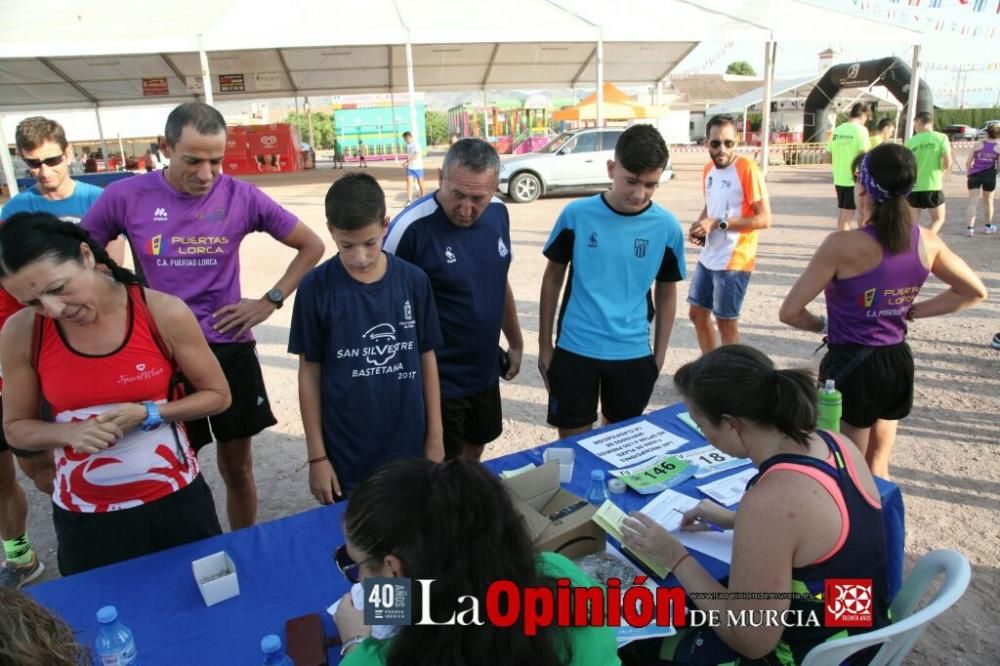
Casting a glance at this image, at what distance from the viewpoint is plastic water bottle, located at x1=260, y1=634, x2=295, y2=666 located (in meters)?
1.36

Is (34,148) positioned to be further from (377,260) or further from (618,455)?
(618,455)

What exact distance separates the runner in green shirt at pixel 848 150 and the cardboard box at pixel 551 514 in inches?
310

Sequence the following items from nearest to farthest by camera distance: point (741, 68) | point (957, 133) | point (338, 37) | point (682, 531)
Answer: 1. point (682, 531)
2. point (338, 37)
3. point (957, 133)
4. point (741, 68)

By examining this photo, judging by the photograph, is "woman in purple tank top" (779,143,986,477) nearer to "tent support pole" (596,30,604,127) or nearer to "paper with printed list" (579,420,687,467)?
"paper with printed list" (579,420,687,467)

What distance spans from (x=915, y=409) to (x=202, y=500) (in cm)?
444

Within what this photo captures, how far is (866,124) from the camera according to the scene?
922 centimetres

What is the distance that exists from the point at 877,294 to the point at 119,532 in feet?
9.56

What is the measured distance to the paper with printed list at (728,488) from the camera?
7.04 ft

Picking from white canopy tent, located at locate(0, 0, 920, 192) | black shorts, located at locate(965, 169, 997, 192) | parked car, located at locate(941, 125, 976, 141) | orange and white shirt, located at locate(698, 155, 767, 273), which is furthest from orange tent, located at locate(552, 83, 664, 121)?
parked car, located at locate(941, 125, 976, 141)

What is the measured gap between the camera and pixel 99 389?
1.91 m

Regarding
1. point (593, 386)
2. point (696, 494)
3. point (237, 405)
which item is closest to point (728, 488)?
point (696, 494)

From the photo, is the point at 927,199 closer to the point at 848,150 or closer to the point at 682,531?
the point at 848,150

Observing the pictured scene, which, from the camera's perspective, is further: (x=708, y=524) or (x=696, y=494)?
(x=696, y=494)

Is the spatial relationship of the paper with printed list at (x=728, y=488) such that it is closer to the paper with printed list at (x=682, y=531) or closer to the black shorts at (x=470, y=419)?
the paper with printed list at (x=682, y=531)
